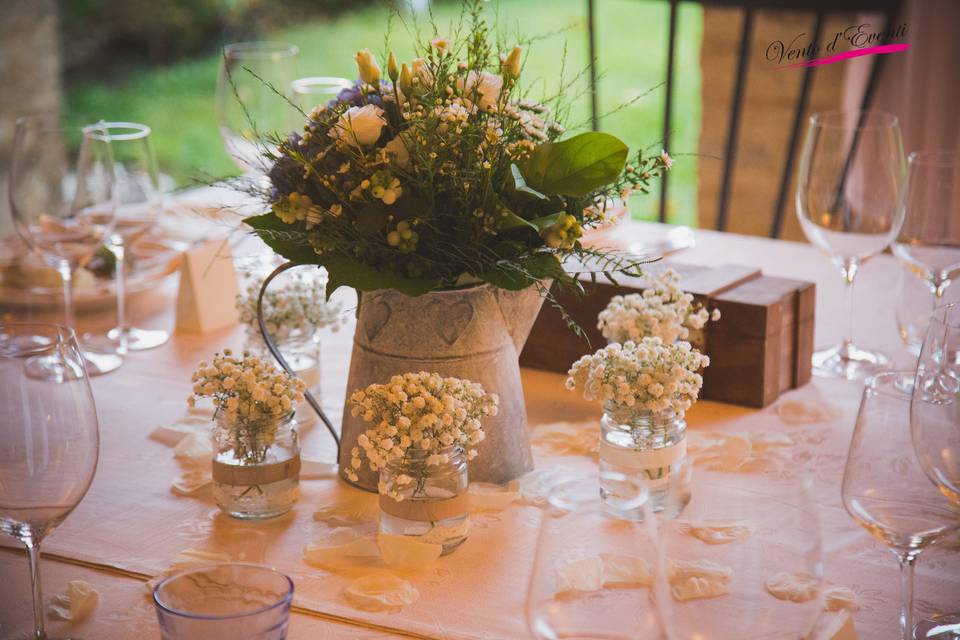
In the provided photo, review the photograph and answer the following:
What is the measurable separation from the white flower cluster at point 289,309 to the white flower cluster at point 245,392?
270 millimetres

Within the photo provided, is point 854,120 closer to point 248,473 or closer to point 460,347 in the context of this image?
point 460,347

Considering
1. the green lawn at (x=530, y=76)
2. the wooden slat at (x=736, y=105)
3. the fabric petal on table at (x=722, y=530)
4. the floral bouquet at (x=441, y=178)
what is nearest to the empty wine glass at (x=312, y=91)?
the floral bouquet at (x=441, y=178)

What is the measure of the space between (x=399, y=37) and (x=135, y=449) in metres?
6.76

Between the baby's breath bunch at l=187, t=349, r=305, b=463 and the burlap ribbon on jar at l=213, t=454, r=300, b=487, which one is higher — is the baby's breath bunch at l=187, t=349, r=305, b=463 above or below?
above

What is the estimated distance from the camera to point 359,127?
937 mm

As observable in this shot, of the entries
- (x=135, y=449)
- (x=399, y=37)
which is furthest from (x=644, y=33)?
(x=135, y=449)

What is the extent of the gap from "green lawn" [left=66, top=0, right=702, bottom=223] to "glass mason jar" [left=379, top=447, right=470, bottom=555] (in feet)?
15.0

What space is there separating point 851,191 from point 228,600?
1.00m

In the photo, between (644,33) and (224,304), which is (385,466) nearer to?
(224,304)

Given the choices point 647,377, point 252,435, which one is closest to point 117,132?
point 252,435

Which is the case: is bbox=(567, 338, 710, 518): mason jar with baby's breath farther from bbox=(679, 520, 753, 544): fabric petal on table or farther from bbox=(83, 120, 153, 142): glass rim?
bbox=(83, 120, 153, 142): glass rim

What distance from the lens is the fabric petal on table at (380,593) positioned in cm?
86

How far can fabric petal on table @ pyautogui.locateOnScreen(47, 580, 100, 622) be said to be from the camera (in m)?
0.84

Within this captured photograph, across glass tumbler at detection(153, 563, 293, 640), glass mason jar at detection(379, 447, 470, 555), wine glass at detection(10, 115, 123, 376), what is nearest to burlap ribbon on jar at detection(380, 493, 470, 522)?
glass mason jar at detection(379, 447, 470, 555)
